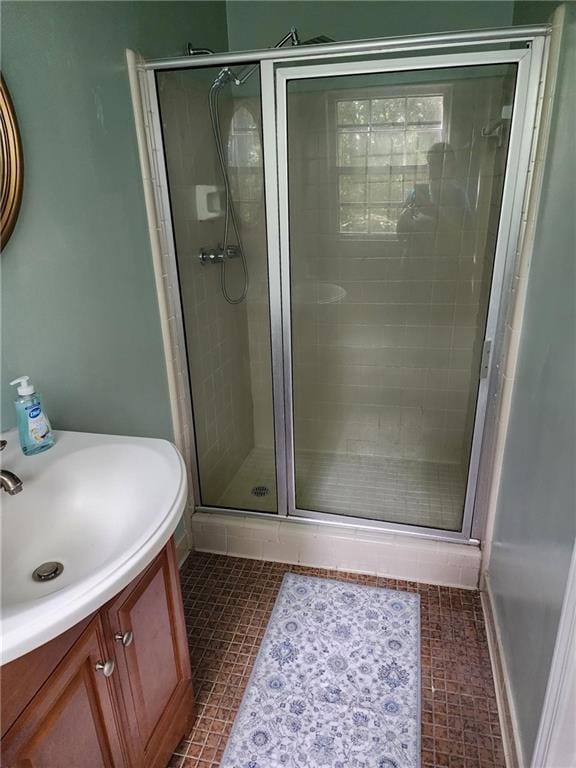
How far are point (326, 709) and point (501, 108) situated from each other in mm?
2107

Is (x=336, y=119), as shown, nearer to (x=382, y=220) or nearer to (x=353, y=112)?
(x=353, y=112)

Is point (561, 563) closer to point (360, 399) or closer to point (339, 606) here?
point (339, 606)

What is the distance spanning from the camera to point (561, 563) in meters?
1.09

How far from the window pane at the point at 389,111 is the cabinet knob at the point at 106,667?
2345mm

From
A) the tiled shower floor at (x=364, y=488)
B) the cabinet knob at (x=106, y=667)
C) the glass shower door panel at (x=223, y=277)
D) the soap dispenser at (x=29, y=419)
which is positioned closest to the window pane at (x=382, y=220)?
the glass shower door panel at (x=223, y=277)

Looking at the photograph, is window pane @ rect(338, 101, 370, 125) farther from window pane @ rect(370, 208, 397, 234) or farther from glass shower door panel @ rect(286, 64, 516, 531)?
window pane @ rect(370, 208, 397, 234)

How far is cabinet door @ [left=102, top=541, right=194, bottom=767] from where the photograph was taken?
109cm

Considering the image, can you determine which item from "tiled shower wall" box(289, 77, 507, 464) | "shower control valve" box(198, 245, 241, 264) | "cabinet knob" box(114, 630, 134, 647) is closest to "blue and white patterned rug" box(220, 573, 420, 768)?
"cabinet knob" box(114, 630, 134, 647)

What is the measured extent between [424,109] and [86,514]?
2.15m

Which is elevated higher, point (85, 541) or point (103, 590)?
point (103, 590)

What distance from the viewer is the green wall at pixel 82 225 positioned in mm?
1238

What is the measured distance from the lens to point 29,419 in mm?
1202

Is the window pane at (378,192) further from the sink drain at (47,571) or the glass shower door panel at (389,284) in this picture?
the sink drain at (47,571)

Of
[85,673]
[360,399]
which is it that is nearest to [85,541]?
[85,673]
